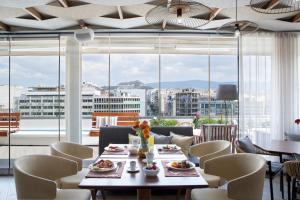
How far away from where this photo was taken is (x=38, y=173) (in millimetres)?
3088

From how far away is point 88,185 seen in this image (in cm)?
226

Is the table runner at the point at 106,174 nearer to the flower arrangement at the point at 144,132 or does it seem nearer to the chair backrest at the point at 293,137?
the flower arrangement at the point at 144,132

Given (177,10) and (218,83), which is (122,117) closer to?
(218,83)

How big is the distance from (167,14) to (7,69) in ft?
14.0

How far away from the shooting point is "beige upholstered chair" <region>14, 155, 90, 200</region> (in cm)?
258

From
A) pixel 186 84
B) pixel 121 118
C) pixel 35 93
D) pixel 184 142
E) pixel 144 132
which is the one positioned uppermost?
pixel 186 84

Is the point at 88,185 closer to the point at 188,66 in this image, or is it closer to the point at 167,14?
the point at 167,14

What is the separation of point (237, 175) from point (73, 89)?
12.5ft

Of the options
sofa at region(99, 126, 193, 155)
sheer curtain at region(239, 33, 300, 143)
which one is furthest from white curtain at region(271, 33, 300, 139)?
sofa at region(99, 126, 193, 155)

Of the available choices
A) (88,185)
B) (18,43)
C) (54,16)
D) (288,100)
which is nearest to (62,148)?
(88,185)

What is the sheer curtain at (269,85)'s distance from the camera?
5629 millimetres

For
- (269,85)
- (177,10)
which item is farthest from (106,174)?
(269,85)

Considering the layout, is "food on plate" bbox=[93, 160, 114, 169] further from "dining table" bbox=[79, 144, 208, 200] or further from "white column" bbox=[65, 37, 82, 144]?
"white column" bbox=[65, 37, 82, 144]

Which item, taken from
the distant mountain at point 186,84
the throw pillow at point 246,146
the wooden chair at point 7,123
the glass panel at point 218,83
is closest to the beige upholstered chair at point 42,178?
the throw pillow at point 246,146
